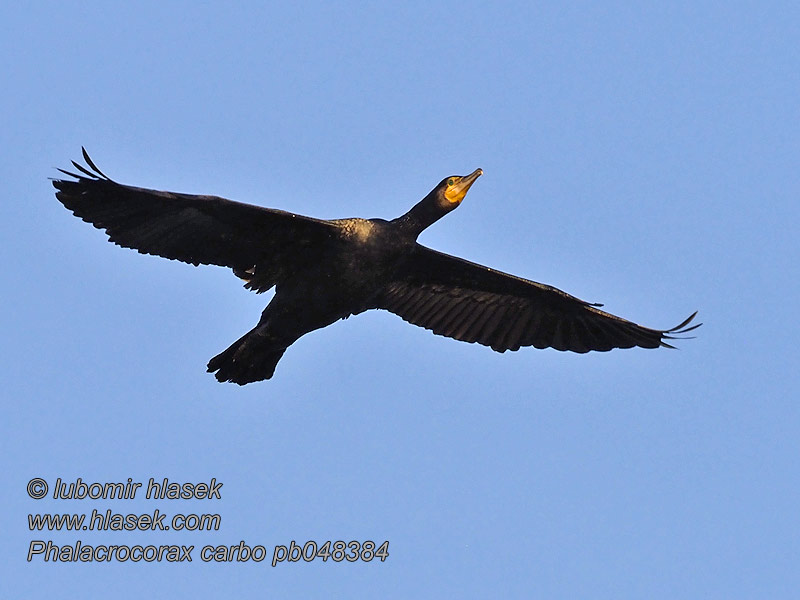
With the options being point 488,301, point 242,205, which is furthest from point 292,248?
point 488,301

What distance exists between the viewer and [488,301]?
13.5 m

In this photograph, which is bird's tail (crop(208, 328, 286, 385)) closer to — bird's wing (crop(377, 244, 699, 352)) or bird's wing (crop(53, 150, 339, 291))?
bird's wing (crop(53, 150, 339, 291))

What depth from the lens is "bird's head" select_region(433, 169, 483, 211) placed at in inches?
481

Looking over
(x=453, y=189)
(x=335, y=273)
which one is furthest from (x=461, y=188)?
(x=335, y=273)

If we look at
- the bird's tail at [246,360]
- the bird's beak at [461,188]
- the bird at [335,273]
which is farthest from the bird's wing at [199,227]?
the bird's beak at [461,188]

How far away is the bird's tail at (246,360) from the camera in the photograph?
1255cm

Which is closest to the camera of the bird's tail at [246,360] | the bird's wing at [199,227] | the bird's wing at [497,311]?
the bird's wing at [199,227]

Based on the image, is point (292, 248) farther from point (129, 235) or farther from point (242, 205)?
point (129, 235)

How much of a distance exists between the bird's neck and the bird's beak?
171mm

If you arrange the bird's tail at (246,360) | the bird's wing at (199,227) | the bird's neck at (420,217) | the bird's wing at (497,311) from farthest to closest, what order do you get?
Answer: the bird's wing at (497,311) < the bird's tail at (246,360) < the bird's neck at (420,217) < the bird's wing at (199,227)

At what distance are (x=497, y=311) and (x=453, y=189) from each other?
1.84m

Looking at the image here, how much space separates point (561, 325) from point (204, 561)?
4636 mm

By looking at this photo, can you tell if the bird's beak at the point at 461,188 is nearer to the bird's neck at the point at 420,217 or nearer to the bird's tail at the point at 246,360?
the bird's neck at the point at 420,217

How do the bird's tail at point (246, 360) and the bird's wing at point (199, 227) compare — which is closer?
the bird's wing at point (199, 227)
